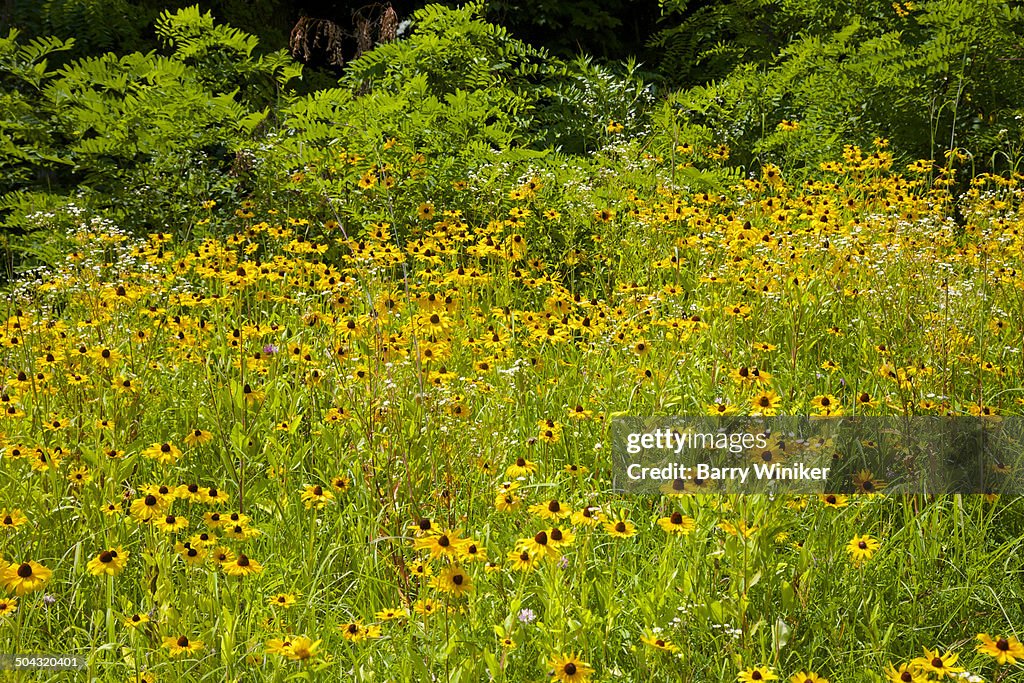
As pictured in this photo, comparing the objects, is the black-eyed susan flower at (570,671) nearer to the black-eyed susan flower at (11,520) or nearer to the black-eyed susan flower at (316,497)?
the black-eyed susan flower at (316,497)

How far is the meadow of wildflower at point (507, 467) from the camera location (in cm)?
189

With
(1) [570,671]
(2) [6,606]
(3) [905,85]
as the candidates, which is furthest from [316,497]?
(3) [905,85]

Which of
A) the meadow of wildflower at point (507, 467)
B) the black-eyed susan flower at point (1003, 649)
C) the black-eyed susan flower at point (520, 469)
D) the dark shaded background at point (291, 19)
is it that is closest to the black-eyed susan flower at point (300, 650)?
Result: the meadow of wildflower at point (507, 467)

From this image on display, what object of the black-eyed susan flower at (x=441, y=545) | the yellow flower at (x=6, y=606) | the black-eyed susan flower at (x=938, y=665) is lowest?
the black-eyed susan flower at (x=938, y=665)

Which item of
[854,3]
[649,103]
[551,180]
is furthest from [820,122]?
[551,180]

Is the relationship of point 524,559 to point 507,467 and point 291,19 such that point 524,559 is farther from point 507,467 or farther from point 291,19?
point 291,19

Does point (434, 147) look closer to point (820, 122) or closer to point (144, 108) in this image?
point (144, 108)

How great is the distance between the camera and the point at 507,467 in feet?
8.89

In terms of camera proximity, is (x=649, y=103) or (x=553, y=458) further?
(x=649, y=103)

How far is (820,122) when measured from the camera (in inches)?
237

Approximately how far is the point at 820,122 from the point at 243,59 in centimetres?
361

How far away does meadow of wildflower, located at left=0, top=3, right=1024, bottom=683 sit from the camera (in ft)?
6.19

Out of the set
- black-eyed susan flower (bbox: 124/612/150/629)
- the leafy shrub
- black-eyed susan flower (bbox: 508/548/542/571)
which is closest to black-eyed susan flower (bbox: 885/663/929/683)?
black-eyed susan flower (bbox: 508/548/542/571)

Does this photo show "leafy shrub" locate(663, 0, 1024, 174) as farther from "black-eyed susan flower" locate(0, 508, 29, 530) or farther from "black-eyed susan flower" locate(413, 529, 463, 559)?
"black-eyed susan flower" locate(0, 508, 29, 530)
